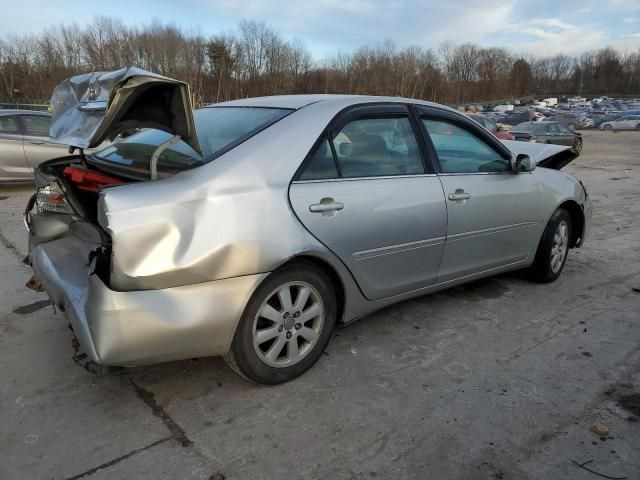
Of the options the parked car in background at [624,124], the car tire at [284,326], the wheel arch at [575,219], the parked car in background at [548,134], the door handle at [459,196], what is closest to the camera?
the car tire at [284,326]

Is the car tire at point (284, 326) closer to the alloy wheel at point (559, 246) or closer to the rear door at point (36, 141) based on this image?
the alloy wheel at point (559, 246)

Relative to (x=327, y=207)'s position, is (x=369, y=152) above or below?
above

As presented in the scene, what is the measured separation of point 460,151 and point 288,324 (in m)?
1.88

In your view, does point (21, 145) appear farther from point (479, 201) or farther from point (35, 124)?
point (479, 201)

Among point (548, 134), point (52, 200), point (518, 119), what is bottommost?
point (548, 134)

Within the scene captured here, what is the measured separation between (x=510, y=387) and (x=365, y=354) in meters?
0.86

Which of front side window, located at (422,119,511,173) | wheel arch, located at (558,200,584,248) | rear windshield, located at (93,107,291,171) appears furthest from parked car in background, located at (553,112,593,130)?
rear windshield, located at (93,107,291,171)

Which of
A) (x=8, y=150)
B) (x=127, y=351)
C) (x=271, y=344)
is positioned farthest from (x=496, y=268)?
(x=8, y=150)

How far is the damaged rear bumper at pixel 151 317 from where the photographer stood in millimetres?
2252

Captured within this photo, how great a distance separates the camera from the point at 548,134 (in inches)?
838

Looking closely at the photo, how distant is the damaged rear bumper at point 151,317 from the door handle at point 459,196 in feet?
5.16

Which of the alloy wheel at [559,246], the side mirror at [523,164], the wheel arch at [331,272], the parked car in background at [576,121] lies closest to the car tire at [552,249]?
the alloy wheel at [559,246]

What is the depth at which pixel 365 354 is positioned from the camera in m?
3.23

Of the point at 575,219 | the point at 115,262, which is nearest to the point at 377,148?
the point at 115,262
